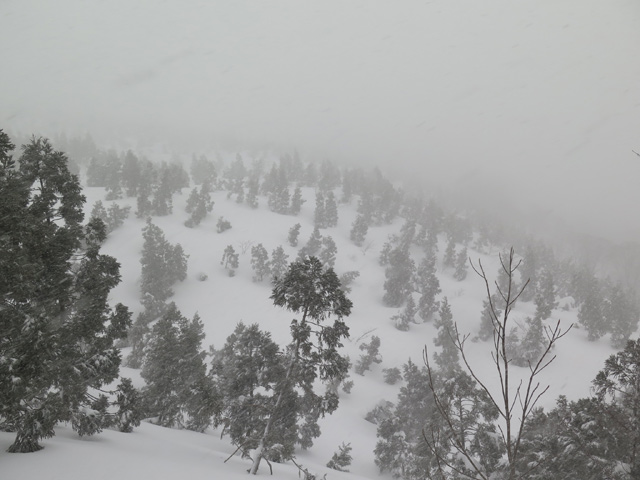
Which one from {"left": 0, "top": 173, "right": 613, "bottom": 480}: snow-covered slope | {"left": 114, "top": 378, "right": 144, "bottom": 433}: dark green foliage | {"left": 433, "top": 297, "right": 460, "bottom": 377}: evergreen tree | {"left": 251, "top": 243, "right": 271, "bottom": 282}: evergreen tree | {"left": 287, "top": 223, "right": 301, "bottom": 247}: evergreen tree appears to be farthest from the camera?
{"left": 287, "top": 223, "right": 301, "bottom": 247}: evergreen tree

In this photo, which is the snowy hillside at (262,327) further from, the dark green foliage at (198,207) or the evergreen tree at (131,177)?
the evergreen tree at (131,177)

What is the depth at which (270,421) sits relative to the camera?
14164 mm

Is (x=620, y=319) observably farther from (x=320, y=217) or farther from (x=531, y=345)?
(x=320, y=217)

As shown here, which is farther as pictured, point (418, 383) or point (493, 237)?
point (493, 237)

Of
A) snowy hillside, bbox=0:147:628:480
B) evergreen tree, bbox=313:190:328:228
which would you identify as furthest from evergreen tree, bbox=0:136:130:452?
evergreen tree, bbox=313:190:328:228

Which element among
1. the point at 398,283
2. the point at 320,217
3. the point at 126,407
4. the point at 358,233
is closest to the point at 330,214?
the point at 320,217

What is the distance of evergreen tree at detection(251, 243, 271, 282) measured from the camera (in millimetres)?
66006

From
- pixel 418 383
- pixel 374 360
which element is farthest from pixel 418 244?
pixel 418 383

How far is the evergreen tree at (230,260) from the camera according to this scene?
67.1 meters

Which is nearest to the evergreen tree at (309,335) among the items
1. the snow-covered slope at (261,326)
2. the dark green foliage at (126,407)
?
the snow-covered slope at (261,326)

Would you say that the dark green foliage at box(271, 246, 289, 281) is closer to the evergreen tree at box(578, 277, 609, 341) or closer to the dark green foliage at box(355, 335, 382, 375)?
the dark green foliage at box(355, 335, 382, 375)

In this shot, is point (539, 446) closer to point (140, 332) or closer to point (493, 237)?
point (140, 332)

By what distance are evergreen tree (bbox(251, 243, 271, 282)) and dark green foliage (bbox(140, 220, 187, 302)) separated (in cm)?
1223

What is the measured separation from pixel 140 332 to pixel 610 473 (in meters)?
44.5
